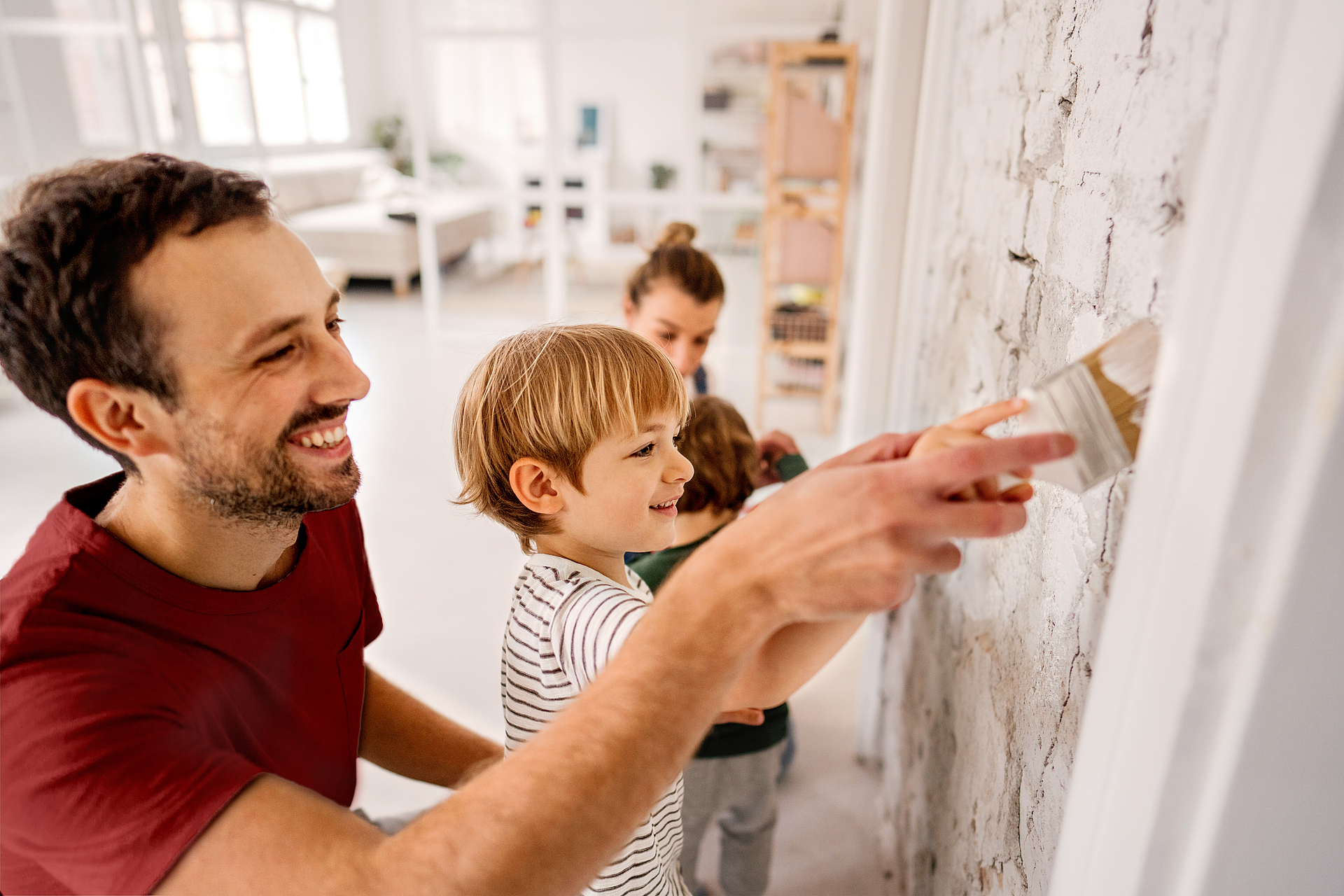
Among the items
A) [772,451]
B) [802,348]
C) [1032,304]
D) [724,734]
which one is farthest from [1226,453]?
[802,348]

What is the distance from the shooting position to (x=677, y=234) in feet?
6.77

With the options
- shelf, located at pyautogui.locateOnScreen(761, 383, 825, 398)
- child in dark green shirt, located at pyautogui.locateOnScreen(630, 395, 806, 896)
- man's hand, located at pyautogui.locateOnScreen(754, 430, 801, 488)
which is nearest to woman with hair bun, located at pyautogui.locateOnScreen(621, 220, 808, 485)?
man's hand, located at pyautogui.locateOnScreen(754, 430, 801, 488)

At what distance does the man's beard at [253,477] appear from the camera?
92 centimetres

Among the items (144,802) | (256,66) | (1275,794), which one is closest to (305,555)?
(144,802)

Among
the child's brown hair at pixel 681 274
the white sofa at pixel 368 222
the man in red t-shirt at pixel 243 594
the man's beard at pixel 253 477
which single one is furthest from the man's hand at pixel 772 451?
the white sofa at pixel 368 222

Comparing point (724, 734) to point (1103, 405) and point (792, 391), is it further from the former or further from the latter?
point (792, 391)

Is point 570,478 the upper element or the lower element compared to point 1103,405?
lower

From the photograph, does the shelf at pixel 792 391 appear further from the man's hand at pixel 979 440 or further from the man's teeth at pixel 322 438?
the man's hand at pixel 979 440

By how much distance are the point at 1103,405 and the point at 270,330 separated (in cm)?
85

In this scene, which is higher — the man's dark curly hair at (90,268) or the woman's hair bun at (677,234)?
the man's dark curly hair at (90,268)

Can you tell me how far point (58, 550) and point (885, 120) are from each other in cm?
162

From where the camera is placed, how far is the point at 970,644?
1.16 metres

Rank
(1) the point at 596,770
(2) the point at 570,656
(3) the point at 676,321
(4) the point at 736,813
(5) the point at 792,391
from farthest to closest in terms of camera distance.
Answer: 1. (5) the point at 792,391
2. (3) the point at 676,321
3. (4) the point at 736,813
4. (2) the point at 570,656
5. (1) the point at 596,770

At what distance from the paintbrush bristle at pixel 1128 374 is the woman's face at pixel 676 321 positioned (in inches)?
53.3
